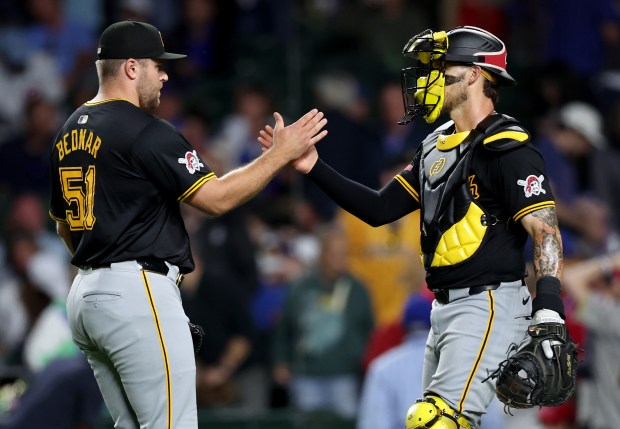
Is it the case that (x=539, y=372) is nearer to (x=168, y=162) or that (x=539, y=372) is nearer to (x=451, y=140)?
(x=451, y=140)

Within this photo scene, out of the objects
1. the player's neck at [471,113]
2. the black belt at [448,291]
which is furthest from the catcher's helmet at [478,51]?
the black belt at [448,291]

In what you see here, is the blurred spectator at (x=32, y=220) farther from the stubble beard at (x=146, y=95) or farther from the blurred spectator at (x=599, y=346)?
the stubble beard at (x=146, y=95)

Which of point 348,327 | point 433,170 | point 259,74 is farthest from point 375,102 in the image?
point 433,170

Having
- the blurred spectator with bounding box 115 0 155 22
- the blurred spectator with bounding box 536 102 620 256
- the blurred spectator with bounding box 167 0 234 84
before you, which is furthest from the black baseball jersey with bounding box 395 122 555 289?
the blurred spectator with bounding box 115 0 155 22

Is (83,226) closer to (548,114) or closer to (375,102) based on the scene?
(375,102)

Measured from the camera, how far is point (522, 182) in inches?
178

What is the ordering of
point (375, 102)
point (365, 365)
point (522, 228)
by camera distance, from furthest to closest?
point (375, 102) → point (365, 365) → point (522, 228)

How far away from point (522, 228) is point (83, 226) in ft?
5.54

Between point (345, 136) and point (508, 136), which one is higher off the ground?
point (508, 136)

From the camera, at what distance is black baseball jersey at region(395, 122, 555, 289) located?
4.52m

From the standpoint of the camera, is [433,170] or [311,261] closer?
[433,170]

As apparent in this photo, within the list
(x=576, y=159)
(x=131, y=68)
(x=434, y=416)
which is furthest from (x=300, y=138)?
(x=576, y=159)

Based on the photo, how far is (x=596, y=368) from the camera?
7.70 metres

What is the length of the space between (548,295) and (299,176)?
5.33 metres
